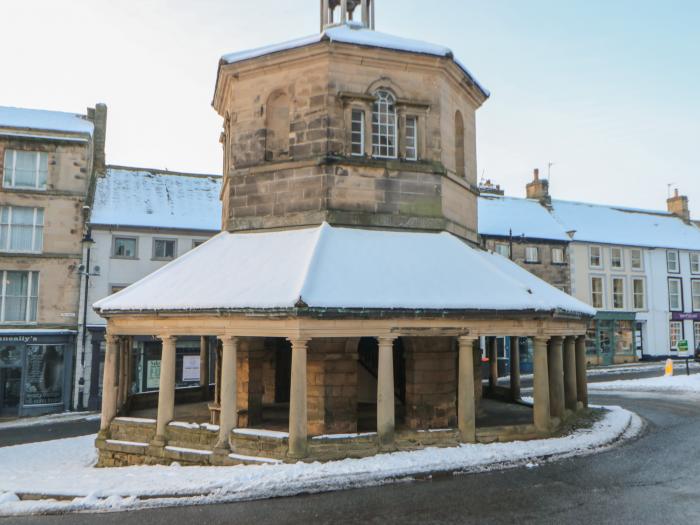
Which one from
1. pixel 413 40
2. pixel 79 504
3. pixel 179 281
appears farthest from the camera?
pixel 413 40

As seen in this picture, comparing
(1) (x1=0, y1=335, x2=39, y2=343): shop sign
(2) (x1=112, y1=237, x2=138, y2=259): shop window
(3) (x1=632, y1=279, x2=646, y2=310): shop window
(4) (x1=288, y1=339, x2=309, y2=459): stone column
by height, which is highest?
(2) (x1=112, y1=237, x2=138, y2=259): shop window

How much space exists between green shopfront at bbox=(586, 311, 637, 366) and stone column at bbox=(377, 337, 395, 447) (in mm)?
33871

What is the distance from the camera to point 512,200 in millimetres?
42781

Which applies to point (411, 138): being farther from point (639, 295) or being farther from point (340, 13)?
point (639, 295)

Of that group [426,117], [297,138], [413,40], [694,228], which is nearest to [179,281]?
[297,138]

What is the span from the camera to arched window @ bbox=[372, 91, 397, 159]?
15266 mm

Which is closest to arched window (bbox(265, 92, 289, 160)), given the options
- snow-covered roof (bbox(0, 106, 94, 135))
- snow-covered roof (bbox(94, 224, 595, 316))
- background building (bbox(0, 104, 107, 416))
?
snow-covered roof (bbox(94, 224, 595, 316))

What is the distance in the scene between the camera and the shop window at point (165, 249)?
29484 mm

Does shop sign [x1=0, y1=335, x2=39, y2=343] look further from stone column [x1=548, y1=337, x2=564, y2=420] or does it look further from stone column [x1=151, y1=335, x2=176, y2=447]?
stone column [x1=548, y1=337, x2=564, y2=420]

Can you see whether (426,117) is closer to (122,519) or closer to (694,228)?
(122,519)

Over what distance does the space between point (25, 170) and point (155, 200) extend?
5.99 metres

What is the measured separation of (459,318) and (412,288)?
3.75 ft

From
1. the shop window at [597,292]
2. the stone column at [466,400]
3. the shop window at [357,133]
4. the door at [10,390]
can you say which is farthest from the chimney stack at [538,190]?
the door at [10,390]

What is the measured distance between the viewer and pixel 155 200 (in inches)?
1223
